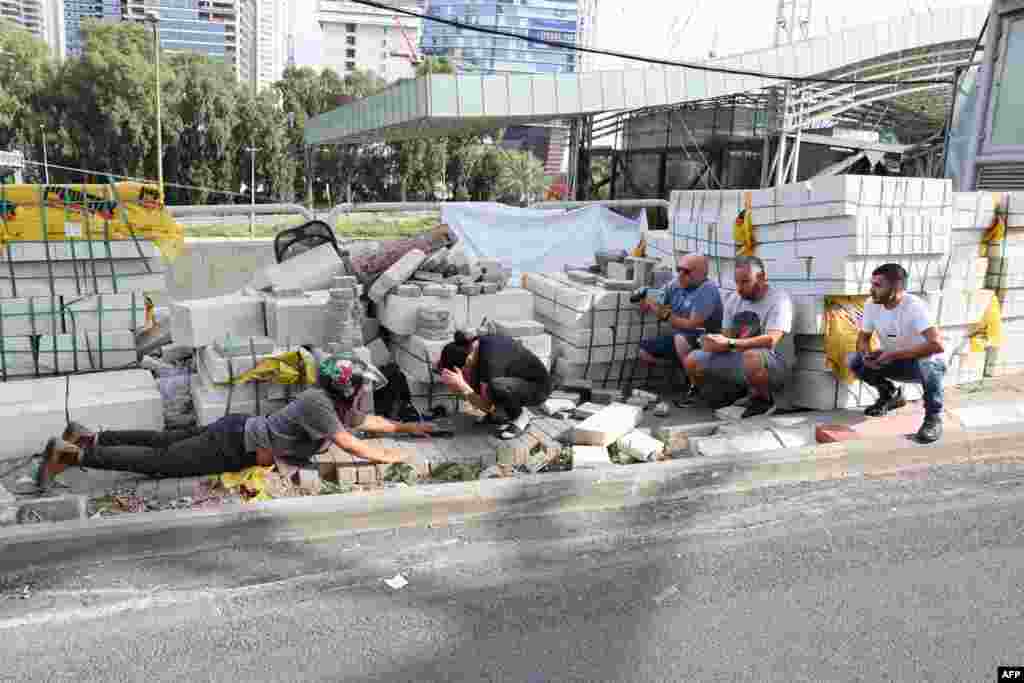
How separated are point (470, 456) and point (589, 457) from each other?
2.81 ft

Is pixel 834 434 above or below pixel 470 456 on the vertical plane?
above

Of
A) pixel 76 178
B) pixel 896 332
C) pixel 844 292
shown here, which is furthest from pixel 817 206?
pixel 76 178

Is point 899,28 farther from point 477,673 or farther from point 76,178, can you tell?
point 76,178

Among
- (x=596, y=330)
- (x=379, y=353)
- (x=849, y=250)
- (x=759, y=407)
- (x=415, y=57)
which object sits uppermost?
(x=415, y=57)

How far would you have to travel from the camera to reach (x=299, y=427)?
17.1 feet

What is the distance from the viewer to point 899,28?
22.0 m

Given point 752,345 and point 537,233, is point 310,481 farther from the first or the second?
point 537,233

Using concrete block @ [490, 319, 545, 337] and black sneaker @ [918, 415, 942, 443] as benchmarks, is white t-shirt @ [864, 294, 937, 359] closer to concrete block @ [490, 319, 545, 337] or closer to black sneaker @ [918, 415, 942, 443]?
black sneaker @ [918, 415, 942, 443]

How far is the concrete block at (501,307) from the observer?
7.32m

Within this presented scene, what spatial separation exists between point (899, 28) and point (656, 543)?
2226cm

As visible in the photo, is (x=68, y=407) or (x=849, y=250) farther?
(x=849, y=250)

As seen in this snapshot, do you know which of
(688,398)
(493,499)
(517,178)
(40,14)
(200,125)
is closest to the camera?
(493,499)

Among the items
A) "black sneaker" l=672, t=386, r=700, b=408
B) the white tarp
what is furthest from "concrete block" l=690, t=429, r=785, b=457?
the white tarp

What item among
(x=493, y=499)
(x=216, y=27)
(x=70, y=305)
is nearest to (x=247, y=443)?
(x=493, y=499)
